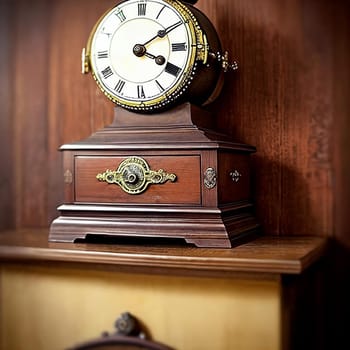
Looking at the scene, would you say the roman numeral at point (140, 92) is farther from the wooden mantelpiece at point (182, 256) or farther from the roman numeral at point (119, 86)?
the wooden mantelpiece at point (182, 256)

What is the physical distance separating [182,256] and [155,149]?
0.25m

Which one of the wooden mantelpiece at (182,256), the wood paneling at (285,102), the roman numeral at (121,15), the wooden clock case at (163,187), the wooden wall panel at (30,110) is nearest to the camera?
the wooden mantelpiece at (182,256)

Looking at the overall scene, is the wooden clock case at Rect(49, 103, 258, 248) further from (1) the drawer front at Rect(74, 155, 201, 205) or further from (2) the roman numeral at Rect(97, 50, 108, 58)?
(2) the roman numeral at Rect(97, 50, 108, 58)

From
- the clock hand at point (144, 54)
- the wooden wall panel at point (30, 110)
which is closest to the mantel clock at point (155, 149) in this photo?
the clock hand at point (144, 54)

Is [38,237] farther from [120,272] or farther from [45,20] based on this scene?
[45,20]

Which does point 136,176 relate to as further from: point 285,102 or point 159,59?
point 285,102

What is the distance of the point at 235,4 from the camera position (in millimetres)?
1479

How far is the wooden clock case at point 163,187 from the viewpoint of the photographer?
3.81ft

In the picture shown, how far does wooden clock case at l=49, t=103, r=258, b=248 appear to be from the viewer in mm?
1161

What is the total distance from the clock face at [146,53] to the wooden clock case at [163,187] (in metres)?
0.05

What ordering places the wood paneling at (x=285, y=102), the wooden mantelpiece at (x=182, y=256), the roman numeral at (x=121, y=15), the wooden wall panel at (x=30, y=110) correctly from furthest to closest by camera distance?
the wooden wall panel at (x=30, y=110) < the wood paneling at (x=285, y=102) < the roman numeral at (x=121, y=15) < the wooden mantelpiece at (x=182, y=256)

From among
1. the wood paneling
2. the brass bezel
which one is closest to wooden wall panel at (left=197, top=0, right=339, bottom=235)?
the wood paneling

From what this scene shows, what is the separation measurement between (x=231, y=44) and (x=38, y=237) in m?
0.68

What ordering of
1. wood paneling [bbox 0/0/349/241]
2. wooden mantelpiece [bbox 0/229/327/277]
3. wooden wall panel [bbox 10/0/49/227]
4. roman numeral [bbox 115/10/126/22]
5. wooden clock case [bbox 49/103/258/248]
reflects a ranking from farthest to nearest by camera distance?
1. wooden wall panel [bbox 10/0/49/227]
2. wood paneling [bbox 0/0/349/241]
3. roman numeral [bbox 115/10/126/22]
4. wooden clock case [bbox 49/103/258/248]
5. wooden mantelpiece [bbox 0/229/327/277]
